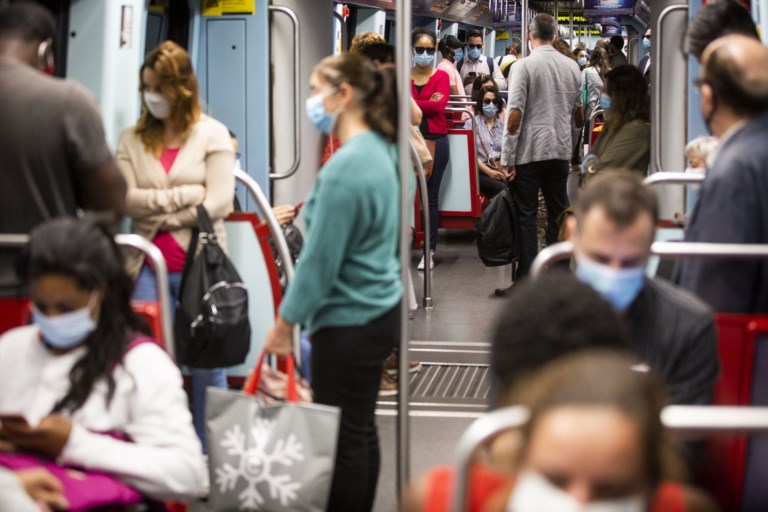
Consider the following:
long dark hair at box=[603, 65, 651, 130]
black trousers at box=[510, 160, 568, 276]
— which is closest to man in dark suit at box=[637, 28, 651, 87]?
black trousers at box=[510, 160, 568, 276]

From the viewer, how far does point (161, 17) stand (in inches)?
251

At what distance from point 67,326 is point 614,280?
4.23 ft

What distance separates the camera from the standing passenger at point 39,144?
148 inches

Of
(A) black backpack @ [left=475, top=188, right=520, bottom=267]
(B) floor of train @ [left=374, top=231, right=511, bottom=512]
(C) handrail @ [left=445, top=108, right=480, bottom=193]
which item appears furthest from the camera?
(C) handrail @ [left=445, top=108, right=480, bottom=193]

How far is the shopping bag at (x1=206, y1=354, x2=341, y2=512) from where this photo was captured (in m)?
3.56

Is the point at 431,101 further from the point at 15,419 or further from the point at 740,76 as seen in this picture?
the point at 15,419

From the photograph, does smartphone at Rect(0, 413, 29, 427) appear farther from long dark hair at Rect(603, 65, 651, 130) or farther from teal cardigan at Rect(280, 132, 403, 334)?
long dark hair at Rect(603, 65, 651, 130)

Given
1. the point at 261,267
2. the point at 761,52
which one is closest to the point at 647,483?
the point at 761,52

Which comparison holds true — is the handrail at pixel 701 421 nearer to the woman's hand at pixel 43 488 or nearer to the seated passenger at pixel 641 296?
the seated passenger at pixel 641 296

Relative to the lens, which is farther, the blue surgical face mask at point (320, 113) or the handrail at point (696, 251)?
the blue surgical face mask at point (320, 113)

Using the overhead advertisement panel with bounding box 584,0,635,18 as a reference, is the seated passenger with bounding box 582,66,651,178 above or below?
below

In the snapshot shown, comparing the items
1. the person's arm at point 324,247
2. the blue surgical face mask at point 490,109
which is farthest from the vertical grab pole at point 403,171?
the blue surgical face mask at point 490,109

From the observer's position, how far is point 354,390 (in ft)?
12.6

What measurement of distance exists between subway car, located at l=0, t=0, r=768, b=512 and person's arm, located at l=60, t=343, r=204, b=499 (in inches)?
16.6
